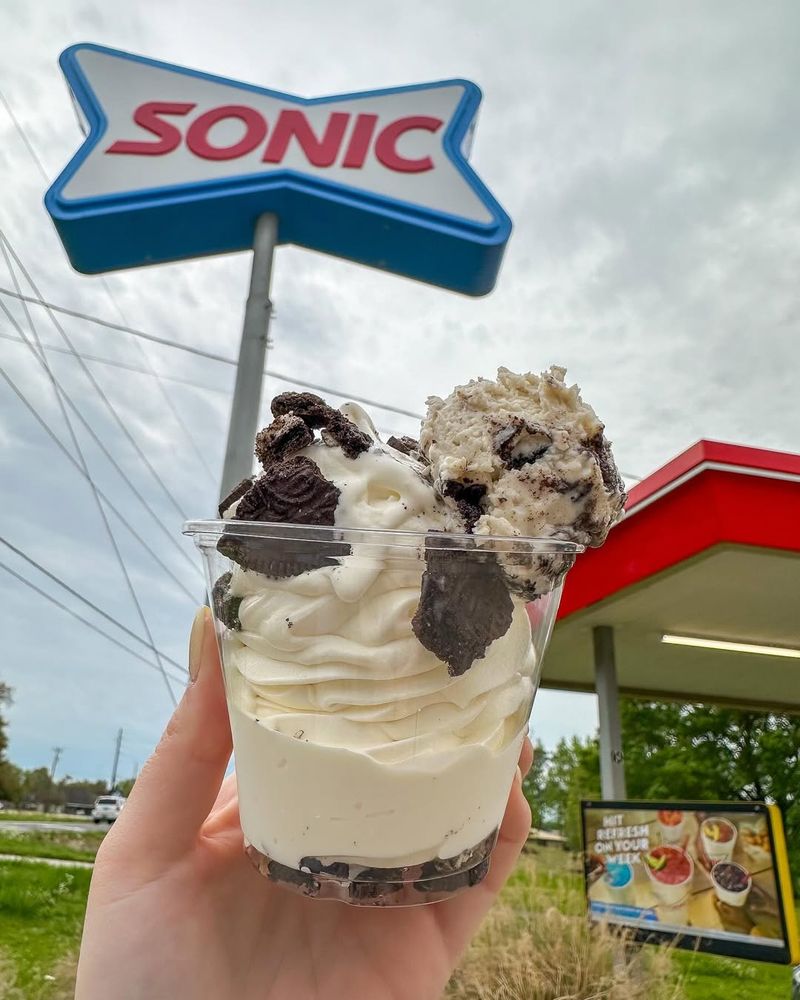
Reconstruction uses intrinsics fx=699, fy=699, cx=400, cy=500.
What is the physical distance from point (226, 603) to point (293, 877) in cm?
46

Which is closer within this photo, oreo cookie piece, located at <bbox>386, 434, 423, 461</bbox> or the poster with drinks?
oreo cookie piece, located at <bbox>386, 434, 423, 461</bbox>

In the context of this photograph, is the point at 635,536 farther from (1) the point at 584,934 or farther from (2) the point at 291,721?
(2) the point at 291,721

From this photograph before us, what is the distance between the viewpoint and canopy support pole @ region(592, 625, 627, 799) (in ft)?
20.2

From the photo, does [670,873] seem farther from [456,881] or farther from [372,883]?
[372,883]

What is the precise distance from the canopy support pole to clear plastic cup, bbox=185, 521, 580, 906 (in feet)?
18.1

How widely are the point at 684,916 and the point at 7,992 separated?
4189 millimetres

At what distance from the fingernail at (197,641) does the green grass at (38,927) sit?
410 cm

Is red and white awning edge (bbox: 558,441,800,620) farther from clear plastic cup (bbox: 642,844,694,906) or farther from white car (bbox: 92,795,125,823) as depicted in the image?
white car (bbox: 92,795,125,823)

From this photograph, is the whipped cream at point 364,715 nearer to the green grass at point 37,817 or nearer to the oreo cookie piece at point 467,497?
the oreo cookie piece at point 467,497

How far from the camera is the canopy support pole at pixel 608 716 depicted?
616 cm

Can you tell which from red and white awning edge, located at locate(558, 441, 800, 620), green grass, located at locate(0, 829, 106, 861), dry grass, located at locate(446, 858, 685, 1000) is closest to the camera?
dry grass, located at locate(446, 858, 685, 1000)

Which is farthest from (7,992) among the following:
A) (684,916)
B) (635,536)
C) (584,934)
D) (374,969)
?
(635,536)

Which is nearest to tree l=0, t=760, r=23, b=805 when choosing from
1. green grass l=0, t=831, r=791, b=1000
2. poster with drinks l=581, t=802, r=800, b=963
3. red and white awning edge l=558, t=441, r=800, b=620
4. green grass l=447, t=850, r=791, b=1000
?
green grass l=0, t=831, r=791, b=1000

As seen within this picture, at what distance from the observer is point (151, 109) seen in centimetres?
546
